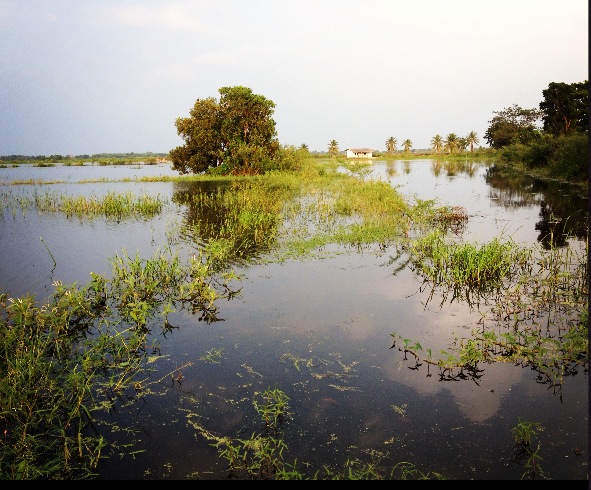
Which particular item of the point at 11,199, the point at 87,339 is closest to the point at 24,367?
the point at 87,339

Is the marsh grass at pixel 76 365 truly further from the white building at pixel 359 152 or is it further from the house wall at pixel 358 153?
the white building at pixel 359 152

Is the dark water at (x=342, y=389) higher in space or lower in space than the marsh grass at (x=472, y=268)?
lower

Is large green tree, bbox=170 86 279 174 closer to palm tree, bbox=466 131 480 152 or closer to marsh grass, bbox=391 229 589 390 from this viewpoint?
marsh grass, bbox=391 229 589 390

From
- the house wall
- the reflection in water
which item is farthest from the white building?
the reflection in water

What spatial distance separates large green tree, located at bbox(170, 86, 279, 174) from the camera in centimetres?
3881

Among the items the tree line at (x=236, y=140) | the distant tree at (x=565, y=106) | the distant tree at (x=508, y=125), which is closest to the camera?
the tree line at (x=236, y=140)

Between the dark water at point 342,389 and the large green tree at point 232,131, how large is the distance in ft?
98.4

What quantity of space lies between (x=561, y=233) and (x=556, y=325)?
832 centimetres

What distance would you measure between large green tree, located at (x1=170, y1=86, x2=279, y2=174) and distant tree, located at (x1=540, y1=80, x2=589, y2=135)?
30328 mm

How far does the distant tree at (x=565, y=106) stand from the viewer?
148 feet

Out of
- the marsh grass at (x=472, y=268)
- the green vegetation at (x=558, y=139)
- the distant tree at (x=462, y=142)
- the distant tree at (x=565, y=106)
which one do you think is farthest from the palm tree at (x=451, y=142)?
the marsh grass at (x=472, y=268)

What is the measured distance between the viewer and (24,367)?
5.33 m

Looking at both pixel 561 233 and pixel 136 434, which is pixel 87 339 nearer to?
pixel 136 434

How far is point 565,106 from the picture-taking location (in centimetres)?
4597
